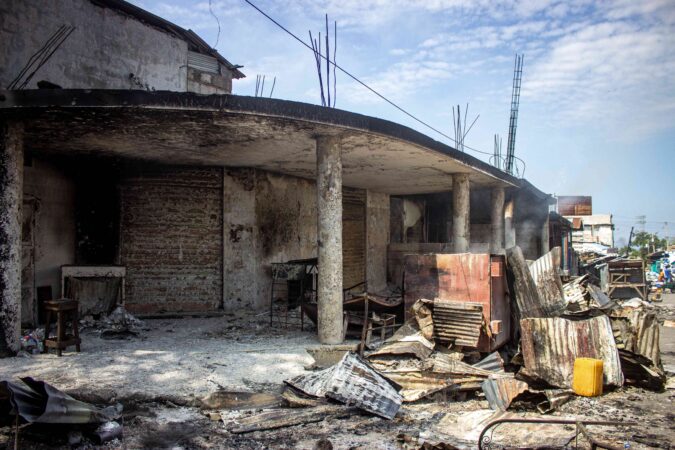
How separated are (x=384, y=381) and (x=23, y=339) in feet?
16.7

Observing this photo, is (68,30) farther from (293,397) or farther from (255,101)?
(293,397)

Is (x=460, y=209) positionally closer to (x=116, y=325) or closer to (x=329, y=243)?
(x=329, y=243)

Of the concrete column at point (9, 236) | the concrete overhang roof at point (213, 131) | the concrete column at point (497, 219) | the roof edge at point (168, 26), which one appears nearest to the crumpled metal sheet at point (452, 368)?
the concrete overhang roof at point (213, 131)

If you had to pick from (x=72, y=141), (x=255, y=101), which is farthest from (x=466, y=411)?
(x=72, y=141)

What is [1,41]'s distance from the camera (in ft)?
31.5

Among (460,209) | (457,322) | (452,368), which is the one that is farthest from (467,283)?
(460,209)

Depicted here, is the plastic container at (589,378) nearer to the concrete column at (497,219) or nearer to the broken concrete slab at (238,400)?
the broken concrete slab at (238,400)

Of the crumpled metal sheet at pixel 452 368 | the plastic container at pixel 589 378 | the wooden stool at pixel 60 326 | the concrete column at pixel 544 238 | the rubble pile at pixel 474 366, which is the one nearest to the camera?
the rubble pile at pixel 474 366

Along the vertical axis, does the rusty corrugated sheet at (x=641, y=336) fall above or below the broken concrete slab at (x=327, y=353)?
above

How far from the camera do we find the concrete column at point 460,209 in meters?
11.3

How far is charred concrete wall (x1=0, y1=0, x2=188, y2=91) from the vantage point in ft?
32.6

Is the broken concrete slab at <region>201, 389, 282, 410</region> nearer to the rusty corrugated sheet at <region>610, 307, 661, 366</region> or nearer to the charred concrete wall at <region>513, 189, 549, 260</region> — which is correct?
the rusty corrugated sheet at <region>610, 307, 661, 366</region>

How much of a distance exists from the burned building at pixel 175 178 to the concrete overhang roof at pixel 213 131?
1.0 inches

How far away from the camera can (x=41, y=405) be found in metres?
3.80
